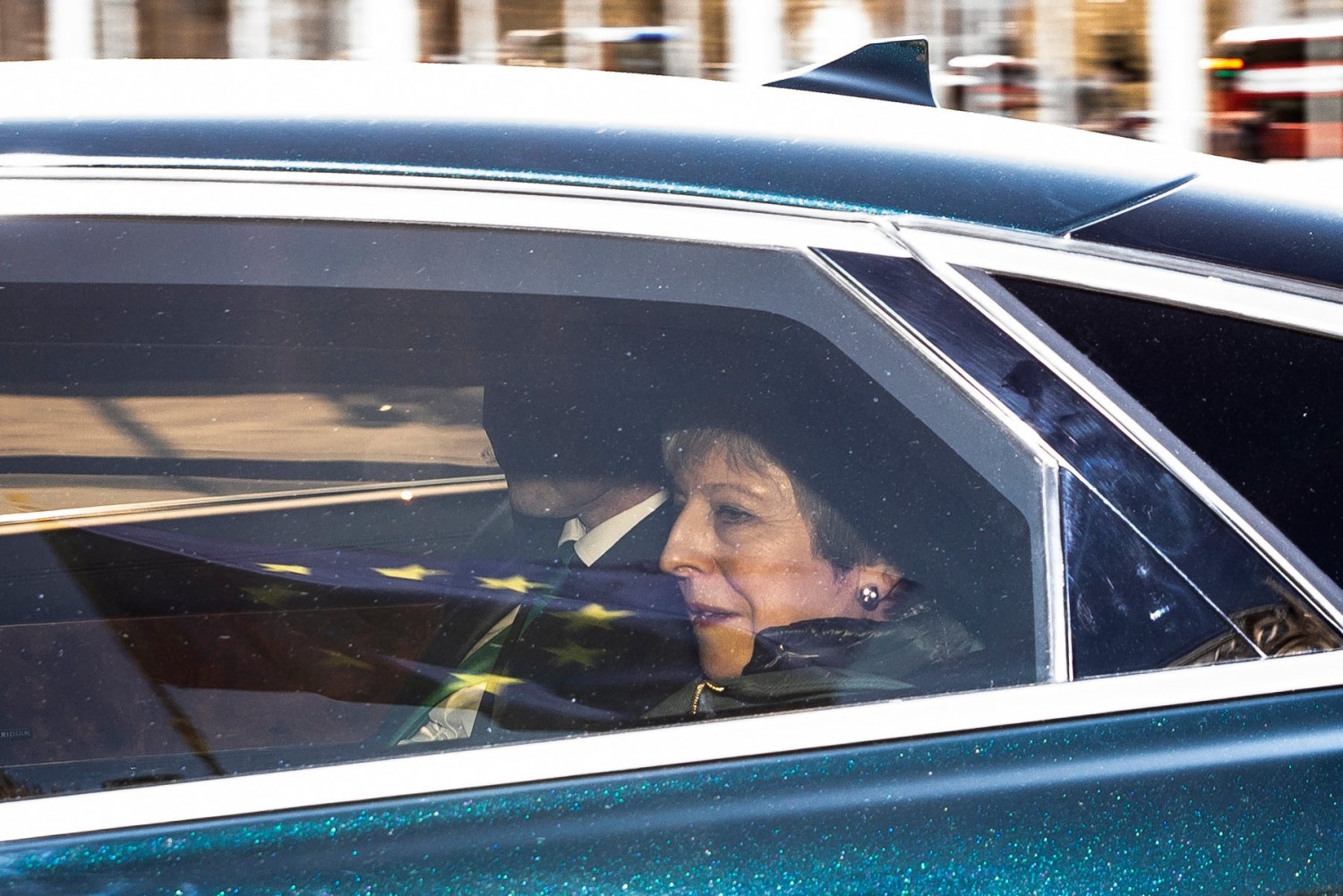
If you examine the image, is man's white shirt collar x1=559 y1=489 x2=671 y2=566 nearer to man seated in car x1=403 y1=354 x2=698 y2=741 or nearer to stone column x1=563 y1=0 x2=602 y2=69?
man seated in car x1=403 y1=354 x2=698 y2=741

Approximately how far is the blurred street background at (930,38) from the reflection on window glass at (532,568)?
6.42 m

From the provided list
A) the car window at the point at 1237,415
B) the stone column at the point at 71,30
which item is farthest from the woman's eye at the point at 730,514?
the stone column at the point at 71,30

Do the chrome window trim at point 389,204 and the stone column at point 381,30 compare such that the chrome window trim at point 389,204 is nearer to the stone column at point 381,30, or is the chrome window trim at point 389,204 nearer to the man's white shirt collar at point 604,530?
the man's white shirt collar at point 604,530

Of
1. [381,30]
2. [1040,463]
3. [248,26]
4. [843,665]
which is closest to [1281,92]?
[381,30]

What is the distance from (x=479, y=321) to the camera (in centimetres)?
129

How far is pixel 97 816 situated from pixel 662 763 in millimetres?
457

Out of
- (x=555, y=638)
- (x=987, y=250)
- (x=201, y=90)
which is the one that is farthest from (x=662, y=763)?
(x=201, y=90)

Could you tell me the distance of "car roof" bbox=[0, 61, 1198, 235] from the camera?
1.29m

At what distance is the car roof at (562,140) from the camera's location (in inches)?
51.0

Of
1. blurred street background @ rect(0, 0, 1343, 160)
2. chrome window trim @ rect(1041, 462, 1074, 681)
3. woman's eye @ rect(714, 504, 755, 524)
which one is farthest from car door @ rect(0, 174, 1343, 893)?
blurred street background @ rect(0, 0, 1343, 160)

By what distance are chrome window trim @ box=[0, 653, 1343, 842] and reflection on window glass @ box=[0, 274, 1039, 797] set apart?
0.02 m

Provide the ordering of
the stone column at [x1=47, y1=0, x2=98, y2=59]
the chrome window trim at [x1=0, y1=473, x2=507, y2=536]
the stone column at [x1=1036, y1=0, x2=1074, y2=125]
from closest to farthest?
the chrome window trim at [x1=0, y1=473, x2=507, y2=536], the stone column at [x1=47, y1=0, x2=98, y2=59], the stone column at [x1=1036, y1=0, x2=1074, y2=125]

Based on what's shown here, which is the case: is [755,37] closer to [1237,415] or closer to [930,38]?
[930,38]

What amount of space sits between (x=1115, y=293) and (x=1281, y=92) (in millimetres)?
6947
